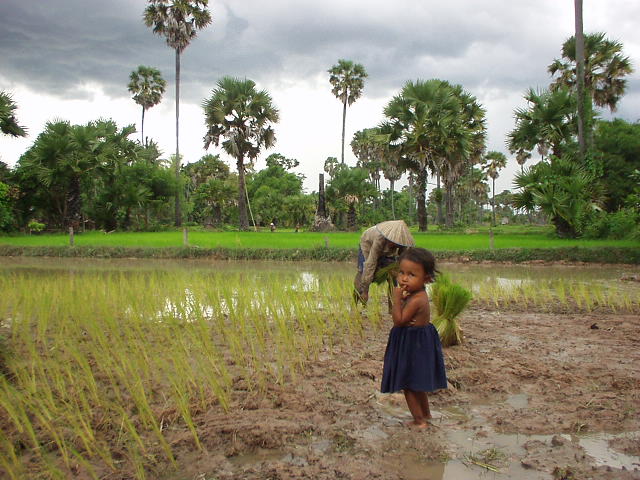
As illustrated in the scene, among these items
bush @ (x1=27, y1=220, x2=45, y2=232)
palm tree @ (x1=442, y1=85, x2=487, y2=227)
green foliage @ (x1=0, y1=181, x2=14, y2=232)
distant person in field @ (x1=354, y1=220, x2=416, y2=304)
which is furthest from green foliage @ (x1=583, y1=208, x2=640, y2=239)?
bush @ (x1=27, y1=220, x2=45, y2=232)

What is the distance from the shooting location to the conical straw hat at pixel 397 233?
452 cm

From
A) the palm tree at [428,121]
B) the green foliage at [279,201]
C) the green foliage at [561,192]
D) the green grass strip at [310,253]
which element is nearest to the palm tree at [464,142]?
the palm tree at [428,121]

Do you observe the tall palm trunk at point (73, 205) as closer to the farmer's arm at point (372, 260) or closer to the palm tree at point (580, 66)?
the palm tree at point (580, 66)

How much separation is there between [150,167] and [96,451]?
26.0 metres

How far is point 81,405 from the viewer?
9.35 feet

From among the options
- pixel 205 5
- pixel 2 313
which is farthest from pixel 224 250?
pixel 205 5

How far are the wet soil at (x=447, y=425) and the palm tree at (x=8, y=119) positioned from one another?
61.3ft

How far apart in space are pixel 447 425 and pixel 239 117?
25113 mm

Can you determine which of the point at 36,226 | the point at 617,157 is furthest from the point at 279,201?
the point at 617,157

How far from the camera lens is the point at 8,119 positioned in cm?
1842

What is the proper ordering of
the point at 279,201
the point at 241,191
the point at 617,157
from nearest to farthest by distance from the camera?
the point at 617,157
the point at 241,191
the point at 279,201

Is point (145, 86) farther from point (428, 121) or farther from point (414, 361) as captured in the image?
point (414, 361)

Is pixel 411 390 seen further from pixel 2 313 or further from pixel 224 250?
pixel 224 250

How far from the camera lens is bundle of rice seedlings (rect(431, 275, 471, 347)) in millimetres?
4027
